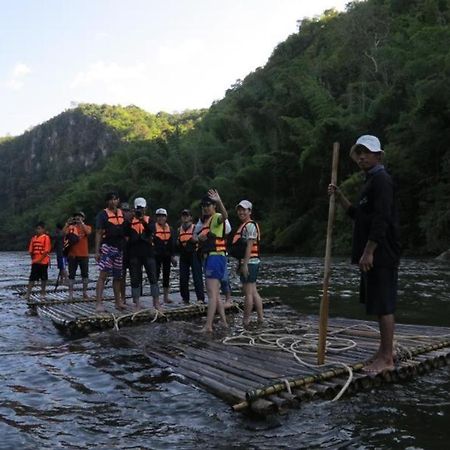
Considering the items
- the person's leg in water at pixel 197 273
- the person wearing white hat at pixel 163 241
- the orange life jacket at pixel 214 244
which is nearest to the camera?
the orange life jacket at pixel 214 244

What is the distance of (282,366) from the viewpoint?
17.7ft

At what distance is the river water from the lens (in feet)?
13.1

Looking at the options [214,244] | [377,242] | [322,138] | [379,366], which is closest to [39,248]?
[214,244]

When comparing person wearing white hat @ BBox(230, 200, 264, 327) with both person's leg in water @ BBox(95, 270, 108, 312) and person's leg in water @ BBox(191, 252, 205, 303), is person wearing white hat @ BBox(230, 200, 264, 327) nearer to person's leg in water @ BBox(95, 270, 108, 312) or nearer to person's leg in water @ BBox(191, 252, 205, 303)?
person's leg in water @ BBox(191, 252, 205, 303)

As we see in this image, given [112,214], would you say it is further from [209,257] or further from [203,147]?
[203,147]

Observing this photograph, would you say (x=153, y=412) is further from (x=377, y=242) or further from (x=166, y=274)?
(x=166, y=274)

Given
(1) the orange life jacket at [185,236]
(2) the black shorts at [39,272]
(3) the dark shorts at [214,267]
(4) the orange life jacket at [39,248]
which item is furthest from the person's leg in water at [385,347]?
(2) the black shorts at [39,272]

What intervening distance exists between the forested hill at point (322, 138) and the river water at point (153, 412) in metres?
20.7

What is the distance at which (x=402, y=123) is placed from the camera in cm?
2656

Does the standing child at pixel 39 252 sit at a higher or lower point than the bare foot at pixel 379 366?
higher

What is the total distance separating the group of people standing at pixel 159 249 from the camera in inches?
293

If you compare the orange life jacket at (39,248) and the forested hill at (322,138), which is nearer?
the orange life jacket at (39,248)

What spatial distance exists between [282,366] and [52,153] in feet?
501

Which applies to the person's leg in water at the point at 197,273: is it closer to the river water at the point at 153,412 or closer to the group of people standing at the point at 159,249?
the group of people standing at the point at 159,249
